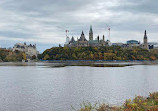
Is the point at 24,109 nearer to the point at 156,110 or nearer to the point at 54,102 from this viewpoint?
the point at 54,102

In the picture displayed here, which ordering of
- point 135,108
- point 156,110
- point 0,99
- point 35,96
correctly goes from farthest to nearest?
point 35,96, point 0,99, point 135,108, point 156,110

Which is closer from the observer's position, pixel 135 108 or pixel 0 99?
pixel 135 108

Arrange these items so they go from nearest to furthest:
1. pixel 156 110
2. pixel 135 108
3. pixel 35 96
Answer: pixel 156 110 → pixel 135 108 → pixel 35 96

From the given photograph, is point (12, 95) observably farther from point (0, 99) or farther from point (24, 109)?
point (24, 109)

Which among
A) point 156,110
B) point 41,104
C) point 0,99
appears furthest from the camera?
point 0,99

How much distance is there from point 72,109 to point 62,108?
1481 millimetres

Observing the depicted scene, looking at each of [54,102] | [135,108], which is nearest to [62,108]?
[54,102]

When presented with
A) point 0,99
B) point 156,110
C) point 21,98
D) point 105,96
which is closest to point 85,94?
point 105,96

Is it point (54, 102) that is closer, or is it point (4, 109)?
point (4, 109)

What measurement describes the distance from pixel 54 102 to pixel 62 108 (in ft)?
11.7

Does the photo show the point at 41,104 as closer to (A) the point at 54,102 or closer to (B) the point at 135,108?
(A) the point at 54,102

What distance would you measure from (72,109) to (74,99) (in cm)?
599

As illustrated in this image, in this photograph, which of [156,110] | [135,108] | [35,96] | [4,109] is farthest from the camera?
[35,96]

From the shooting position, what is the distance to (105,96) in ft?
116
